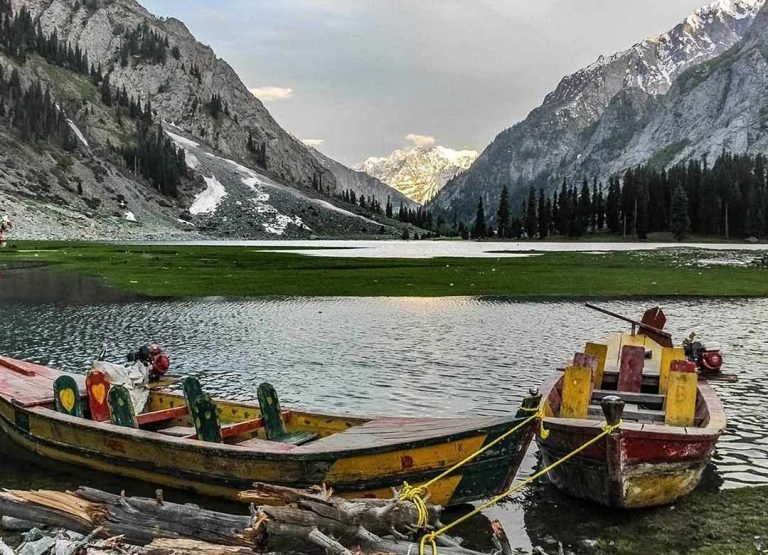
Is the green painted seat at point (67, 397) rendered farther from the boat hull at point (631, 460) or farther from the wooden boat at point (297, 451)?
the boat hull at point (631, 460)

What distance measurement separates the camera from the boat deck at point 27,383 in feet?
52.7

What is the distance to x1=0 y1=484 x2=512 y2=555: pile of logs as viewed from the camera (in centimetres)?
871

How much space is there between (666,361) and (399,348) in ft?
43.4

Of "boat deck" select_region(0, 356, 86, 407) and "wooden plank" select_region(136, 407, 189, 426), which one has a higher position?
"boat deck" select_region(0, 356, 86, 407)

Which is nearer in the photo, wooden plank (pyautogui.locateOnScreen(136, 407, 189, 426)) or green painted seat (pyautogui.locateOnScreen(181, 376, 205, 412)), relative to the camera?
green painted seat (pyautogui.locateOnScreen(181, 376, 205, 412))

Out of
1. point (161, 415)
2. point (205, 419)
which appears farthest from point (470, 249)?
point (205, 419)

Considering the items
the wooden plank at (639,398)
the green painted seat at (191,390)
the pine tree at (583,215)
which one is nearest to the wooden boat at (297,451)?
the green painted seat at (191,390)

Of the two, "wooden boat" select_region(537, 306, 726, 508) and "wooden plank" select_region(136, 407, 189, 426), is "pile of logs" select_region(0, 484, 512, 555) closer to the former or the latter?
"wooden boat" select_region(537, 306, 726, 508)

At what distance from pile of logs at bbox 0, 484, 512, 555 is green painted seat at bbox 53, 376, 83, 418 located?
469 cm

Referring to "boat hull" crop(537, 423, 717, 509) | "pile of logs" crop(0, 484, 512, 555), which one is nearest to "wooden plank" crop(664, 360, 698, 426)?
"boat hull" crop(537, 423, 717, 509)

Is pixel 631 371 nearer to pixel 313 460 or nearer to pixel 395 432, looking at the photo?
pixel 395 432

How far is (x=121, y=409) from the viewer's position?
14.4 metres

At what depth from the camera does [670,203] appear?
163m

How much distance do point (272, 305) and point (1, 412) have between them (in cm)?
2529
